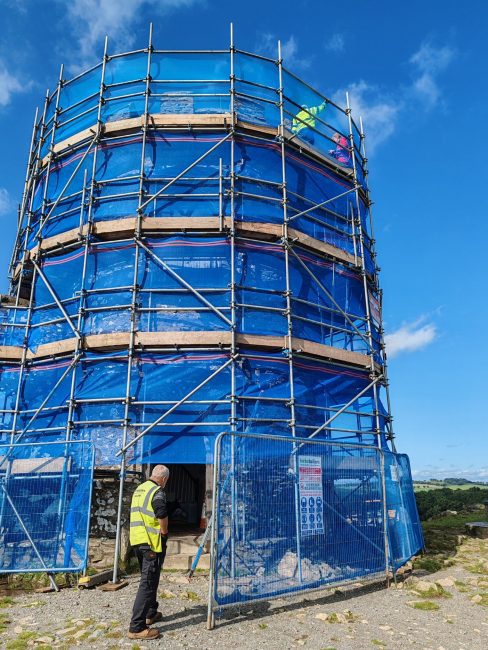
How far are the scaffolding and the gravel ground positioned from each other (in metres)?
2.63

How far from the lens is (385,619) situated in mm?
5742

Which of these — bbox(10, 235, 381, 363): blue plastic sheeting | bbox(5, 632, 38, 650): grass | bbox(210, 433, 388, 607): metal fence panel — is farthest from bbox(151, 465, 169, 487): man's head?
bbox(10, 235, 381, 363): blue plastic sheeting

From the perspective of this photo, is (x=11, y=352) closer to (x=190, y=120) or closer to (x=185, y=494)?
(x=185, y=494)

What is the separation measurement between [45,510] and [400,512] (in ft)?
18.0

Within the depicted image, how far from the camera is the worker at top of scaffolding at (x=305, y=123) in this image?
12727 mm

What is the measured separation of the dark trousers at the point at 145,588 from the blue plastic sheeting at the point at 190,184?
24.3 ft

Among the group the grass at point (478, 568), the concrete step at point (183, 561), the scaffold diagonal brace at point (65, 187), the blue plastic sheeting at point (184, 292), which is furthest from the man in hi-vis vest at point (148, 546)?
the scaffold diagonal brace at point (65, 187)

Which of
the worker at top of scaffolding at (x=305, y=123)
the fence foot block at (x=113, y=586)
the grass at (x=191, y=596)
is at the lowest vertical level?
the grass at (x=191, y=596)

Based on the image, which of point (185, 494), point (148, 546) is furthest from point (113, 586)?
point (185, 494)

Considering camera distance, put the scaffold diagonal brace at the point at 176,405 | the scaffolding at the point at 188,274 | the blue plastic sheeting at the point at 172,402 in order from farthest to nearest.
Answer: the scaffolding at the point at 188,274
the blue plastic sheeting at the point at 172,402
the scaffold diagonal brace at the point at 176,405

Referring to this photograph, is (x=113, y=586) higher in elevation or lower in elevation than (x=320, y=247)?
lower

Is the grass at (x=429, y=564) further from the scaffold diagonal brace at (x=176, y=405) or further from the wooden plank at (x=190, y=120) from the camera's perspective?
the wooden plank at (x=190, y=120)

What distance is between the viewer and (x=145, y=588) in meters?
5.14

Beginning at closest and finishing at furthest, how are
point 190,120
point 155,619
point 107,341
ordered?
1. point 155,619
2. point 107,341
3. point 190,120
